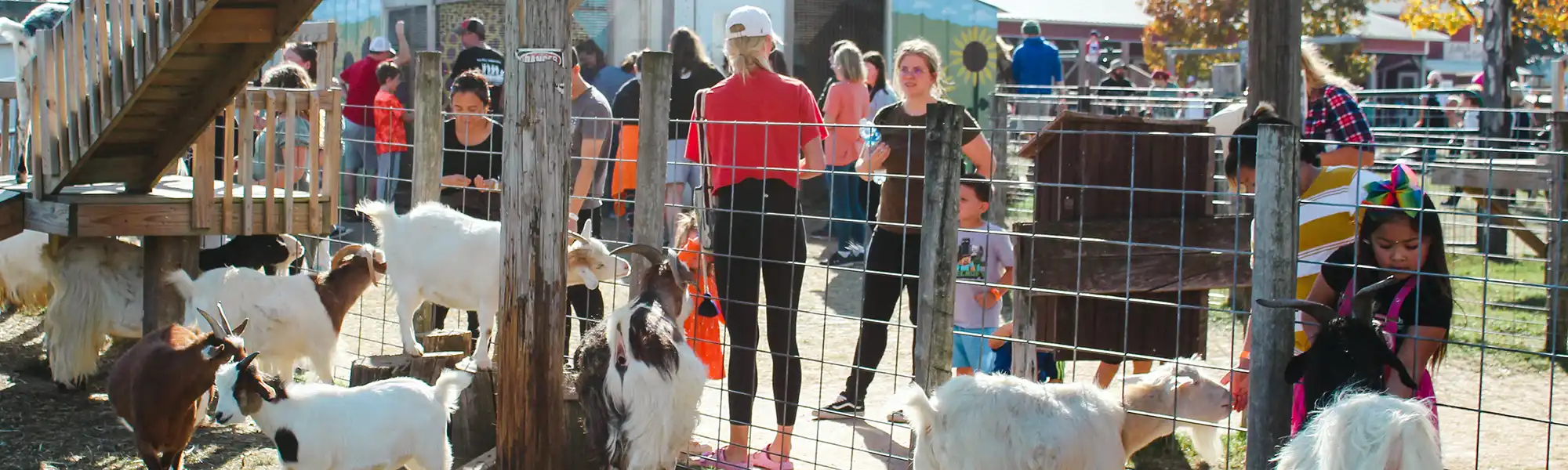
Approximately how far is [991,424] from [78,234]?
4.41 m

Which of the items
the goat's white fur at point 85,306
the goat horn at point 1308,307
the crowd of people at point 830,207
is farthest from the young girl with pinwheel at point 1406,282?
the goat's white fur at point 85,306

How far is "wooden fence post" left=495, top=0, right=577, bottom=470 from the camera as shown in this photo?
4.13m

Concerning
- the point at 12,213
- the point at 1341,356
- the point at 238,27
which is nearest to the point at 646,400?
the point at 1341,356

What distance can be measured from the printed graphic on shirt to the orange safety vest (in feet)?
3.50

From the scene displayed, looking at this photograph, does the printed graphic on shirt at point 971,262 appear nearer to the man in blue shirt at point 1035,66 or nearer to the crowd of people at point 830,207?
the crowd of people at point 830,207

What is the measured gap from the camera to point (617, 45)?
15.2 metres

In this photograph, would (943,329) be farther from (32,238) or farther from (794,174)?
(32,238)

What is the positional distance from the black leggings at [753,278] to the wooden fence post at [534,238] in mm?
1062

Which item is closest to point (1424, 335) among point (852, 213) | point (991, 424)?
point (991, 424)

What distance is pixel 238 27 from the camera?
5617mm

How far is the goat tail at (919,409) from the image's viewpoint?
12.5 ft

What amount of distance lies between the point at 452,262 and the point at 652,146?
3.33 ft

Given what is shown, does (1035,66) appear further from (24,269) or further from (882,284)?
(24,269)

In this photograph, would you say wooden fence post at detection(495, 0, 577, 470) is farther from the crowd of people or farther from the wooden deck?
the wooden deck
